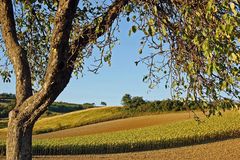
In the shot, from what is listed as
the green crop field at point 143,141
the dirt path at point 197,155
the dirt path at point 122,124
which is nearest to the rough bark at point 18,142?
the dirt path at point 197,155

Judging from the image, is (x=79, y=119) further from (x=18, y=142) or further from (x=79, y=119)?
(x=18, y=142)

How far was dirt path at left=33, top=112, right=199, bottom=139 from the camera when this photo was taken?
60716 millimetres

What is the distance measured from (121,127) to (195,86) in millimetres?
52513

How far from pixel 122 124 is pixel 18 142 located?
53.9 metres

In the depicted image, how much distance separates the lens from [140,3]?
948 centimetres

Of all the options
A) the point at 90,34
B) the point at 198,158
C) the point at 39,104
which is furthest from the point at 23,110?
the point at 198,158

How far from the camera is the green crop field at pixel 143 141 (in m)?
43.1

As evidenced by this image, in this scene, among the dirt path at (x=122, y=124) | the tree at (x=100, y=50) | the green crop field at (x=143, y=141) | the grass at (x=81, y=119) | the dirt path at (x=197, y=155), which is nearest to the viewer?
the tree at (x=100, y=50)

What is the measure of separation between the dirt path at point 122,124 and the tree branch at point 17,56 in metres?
49.2

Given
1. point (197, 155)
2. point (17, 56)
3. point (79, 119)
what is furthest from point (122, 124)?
point (17, 56)

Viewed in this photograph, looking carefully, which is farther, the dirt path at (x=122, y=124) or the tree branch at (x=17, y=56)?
the dirt path at (x=122, y=124)

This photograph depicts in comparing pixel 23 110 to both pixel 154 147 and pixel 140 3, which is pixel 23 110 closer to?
pixel 140 3

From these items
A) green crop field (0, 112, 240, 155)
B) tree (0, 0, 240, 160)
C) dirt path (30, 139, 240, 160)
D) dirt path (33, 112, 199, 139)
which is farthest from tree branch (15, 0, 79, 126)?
dirt path (33, 112, 199, 139)

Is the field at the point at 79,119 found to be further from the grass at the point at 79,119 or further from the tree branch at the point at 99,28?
the tree branch at the point at 99,28
